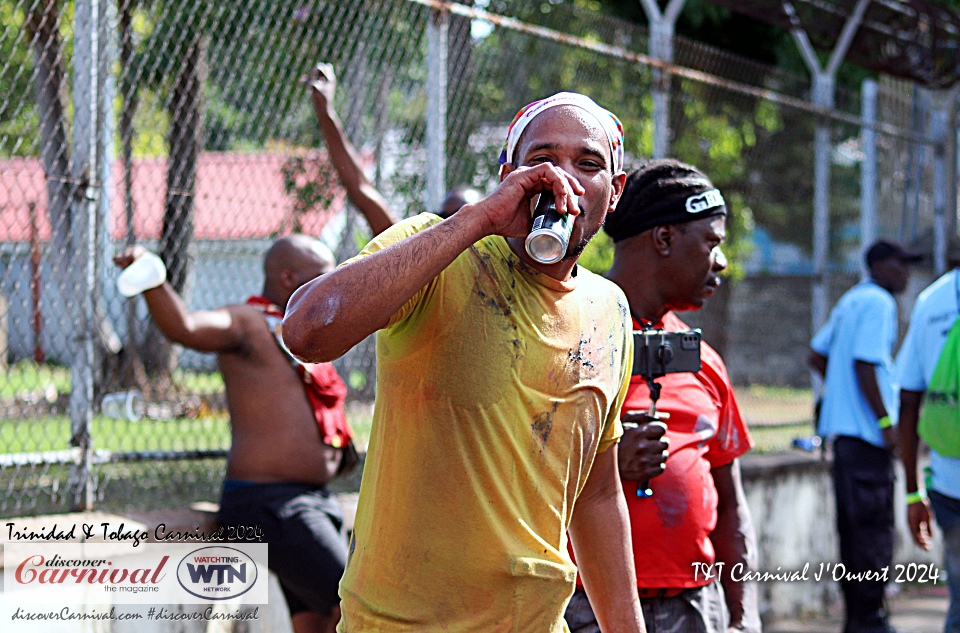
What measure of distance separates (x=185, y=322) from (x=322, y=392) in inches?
28.1

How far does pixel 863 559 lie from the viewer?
6238 millimetres

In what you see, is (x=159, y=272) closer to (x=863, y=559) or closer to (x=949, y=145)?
(x=863, y=559)

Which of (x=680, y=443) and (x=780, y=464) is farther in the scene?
(x=780, y=464)

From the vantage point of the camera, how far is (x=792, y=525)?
7004 mm

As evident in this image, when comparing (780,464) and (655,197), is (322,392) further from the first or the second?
(780,464)

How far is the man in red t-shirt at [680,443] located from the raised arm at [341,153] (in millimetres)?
1279

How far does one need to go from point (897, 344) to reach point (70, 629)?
8150 millimetres

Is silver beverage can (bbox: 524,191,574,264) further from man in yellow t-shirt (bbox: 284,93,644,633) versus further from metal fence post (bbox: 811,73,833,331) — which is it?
metal fence post (bbox: 811,73,833,331)

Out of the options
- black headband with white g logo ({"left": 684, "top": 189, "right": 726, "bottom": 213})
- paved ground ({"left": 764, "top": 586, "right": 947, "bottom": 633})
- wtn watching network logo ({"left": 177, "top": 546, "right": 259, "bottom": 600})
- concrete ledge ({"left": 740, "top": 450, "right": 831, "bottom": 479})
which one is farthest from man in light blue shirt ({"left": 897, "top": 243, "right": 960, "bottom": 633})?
wtn watching network logo ({"left": 177, "top": 546, "right": 259, "bottom": 600})

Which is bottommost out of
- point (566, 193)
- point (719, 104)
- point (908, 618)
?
point (908, 618)

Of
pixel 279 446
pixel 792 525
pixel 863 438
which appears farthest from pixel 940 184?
pixel 279 446

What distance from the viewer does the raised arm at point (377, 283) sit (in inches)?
72.0

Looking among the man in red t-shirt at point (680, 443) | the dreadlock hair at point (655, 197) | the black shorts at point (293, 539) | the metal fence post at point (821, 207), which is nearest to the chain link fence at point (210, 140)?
the metal fence post at point (821, 207)

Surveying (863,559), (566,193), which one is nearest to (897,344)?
(863,559)
